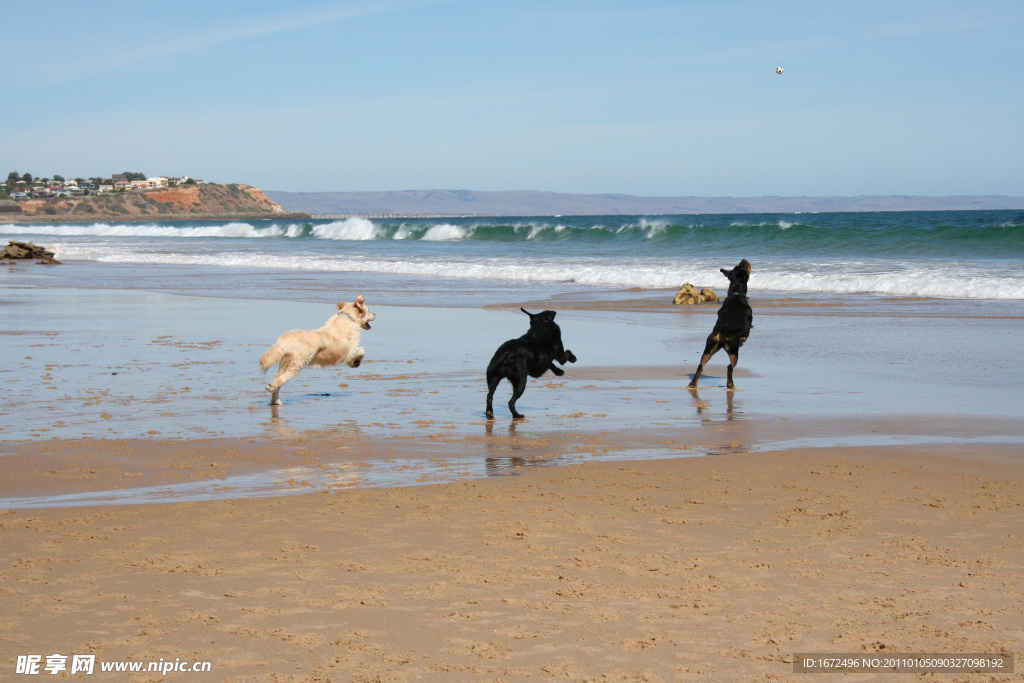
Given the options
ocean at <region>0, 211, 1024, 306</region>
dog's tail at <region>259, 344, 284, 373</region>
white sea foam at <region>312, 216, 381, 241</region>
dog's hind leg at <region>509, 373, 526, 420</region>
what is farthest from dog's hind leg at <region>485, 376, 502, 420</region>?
white sea foam at <region>312, 216, 381, 241</region>

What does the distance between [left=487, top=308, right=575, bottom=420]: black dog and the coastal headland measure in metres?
123

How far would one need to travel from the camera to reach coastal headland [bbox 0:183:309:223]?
445 ft

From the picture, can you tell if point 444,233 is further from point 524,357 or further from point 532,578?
point 532,578

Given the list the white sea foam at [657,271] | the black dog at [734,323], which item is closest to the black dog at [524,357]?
the black dog at [734,323]

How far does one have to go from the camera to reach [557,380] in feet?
33.6

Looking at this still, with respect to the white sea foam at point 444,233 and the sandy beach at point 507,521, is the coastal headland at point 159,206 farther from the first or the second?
the sandy beach at point 507,521

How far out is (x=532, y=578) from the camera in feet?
13.7

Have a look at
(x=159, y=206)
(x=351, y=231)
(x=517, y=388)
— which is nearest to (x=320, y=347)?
(x=517, y=388)

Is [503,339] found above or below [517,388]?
below

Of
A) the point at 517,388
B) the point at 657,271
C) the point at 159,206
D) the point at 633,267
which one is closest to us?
the point at 517,388

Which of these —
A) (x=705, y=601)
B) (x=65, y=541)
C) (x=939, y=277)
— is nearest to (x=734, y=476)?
(x=705, y=601)

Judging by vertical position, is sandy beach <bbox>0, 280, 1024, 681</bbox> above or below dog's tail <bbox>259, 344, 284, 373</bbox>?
below

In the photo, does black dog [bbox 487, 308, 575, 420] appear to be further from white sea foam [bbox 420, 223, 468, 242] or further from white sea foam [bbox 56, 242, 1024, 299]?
white sea foam [bbox 420, 223, 468, 242]

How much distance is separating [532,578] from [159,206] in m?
171
